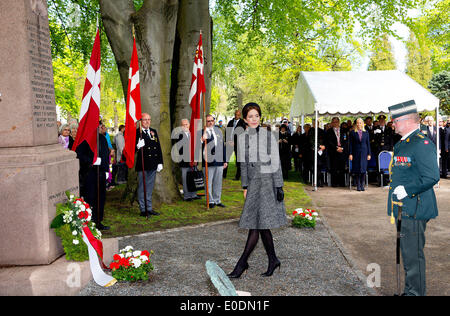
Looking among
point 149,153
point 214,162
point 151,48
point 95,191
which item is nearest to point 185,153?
point 214,162

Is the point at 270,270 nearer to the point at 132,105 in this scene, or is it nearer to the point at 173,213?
the point at 173,213

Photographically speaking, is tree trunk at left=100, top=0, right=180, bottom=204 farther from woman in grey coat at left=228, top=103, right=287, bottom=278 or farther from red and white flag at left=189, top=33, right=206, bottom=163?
woman in grey coat at left=228, top=103, right=287, bottom=278

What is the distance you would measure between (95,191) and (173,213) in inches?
74.7

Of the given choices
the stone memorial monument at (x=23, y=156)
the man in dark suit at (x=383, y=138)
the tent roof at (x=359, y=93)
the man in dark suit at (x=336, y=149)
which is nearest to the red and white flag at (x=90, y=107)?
the stone memorial monument at (x=23, y=156)

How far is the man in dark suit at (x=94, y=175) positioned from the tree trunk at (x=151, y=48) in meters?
1.94

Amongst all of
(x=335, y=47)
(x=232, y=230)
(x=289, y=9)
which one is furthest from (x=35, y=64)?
(x=335, y=47)

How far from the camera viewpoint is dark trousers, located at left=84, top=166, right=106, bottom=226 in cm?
746

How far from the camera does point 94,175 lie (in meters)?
7.55

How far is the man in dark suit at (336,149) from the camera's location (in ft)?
42.2

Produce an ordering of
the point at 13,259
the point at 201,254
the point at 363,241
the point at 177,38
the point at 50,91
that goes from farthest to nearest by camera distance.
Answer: the point at 177,38, the point at 363,241, the point at 201,254, the point at 50,91, the point at 13,259

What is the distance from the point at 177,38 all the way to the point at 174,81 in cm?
130

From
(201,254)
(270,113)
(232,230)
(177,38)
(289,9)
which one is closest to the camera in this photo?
(201,254)

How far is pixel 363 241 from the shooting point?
257 inches

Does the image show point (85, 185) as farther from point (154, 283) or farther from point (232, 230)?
point (154, 283)
